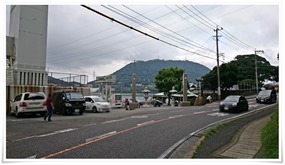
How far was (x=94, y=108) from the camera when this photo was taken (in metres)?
20.9

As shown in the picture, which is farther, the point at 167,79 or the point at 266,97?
the point at 167,79

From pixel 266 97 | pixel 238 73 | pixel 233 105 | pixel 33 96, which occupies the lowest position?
pixel 233 105

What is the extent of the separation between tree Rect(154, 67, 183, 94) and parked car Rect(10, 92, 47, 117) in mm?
32945

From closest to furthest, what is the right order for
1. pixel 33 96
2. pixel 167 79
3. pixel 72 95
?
pixel 33 96 → pixel 72 95 → pixel 167 79

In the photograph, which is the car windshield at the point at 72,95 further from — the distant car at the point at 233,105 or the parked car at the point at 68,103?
the distant car at the point at 233,105

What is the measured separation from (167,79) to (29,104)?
3383 cm

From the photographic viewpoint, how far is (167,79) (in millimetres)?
47688

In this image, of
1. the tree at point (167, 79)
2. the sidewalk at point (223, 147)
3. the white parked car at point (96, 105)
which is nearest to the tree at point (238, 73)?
the tree at point (167, 79)

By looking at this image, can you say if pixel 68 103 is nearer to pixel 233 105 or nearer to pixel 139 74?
pixel 233 105

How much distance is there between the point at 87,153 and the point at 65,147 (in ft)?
3.31

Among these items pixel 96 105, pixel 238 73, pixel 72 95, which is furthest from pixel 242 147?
pixel 238 73

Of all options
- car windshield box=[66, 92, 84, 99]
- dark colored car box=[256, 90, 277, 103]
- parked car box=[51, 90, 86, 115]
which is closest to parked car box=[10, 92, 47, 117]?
parked car box=[51, 90, 86, 115]

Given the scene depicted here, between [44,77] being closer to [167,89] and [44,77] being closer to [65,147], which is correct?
[65,147]
